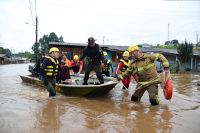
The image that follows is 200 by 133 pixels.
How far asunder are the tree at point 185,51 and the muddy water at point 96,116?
80.4 feet

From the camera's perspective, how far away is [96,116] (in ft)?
22.1

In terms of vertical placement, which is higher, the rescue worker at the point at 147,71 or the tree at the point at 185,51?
the tree at the point at 185,51

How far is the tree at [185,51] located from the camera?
1283 inches

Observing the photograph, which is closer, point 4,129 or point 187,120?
point 4,129

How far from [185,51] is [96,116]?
92.5 ft

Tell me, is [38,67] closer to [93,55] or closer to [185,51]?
[93,55]

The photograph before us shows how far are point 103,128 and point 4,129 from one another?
1.91 m

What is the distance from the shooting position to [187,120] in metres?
6.40

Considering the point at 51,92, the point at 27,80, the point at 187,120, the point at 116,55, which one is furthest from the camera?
the point at 116,55

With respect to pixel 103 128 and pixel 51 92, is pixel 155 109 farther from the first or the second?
pixel 51 92

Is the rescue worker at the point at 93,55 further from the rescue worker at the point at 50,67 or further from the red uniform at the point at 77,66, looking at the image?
the red uniform at the point at 77,66

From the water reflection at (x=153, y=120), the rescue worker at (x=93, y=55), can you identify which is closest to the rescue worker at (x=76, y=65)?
the rescue worker at (x=93, y=55)

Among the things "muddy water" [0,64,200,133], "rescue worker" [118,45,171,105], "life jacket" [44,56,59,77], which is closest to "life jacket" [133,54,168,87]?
"rescue worker" [118,45,171,105]

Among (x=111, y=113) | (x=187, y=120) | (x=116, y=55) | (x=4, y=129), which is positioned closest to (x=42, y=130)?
(x=4, y=129)
